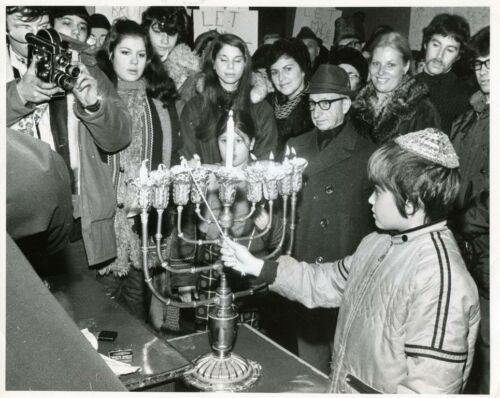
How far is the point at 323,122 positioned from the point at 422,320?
A: 0.87 metres

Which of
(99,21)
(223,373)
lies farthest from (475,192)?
(99,21)

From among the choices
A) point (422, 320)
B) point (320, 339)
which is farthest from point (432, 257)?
point (320, 339)

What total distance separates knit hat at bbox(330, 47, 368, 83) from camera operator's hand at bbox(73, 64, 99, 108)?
0.91 meters

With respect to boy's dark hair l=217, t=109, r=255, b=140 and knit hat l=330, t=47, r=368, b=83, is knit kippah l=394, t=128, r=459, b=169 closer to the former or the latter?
boy's dark hair l=217, t=109, r=255, b=140

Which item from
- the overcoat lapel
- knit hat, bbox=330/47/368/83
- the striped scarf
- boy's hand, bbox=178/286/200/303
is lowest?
boy's hand, bbox=178/286/200/303

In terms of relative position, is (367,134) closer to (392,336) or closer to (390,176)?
(390,176)

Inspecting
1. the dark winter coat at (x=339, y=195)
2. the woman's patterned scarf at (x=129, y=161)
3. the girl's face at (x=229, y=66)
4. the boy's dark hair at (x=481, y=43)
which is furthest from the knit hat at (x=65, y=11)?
the boy's dark hair at (x=481, y=43)

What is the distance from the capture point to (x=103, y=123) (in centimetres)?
153

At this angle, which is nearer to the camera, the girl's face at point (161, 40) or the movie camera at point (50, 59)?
the movie camera at point (50, 59)

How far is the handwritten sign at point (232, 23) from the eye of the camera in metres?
1.76

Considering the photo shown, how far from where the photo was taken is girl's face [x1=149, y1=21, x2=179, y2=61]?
1839 mm

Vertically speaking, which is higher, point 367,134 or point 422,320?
point 367,134

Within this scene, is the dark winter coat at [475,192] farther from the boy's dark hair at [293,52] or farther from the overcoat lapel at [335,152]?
the boy's dark hair at [293,52]

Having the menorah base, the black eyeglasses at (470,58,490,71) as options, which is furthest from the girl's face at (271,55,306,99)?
the menorah base
